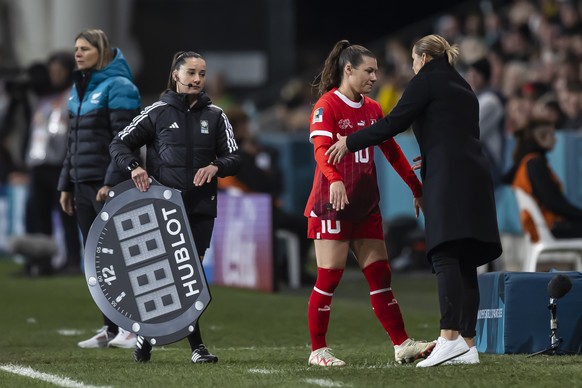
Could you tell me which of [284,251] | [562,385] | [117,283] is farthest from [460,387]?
[284,251]

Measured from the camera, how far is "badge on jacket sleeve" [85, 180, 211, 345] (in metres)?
9.28

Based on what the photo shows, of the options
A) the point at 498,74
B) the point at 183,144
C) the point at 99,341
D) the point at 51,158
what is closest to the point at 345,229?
the point at 183,144

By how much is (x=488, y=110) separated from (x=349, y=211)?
5846 mm

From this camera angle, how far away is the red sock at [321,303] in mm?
9148

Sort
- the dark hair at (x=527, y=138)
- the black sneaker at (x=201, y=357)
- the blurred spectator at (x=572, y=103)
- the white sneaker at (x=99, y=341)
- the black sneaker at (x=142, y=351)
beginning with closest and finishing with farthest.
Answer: the black sneaker at (x=201, y=357), the black sneaker at (x=142, y=351), the white sneaker at (x=99, y=341), the dark hair at (x=527, y=138), the blurred spectator at (x=572, y=103)

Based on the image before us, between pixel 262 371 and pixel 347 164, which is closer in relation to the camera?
pixel 262 371

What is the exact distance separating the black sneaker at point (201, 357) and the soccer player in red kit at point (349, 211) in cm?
63

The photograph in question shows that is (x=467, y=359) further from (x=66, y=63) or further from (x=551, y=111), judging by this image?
(x=66, y=63)

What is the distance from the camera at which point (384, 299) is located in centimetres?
928

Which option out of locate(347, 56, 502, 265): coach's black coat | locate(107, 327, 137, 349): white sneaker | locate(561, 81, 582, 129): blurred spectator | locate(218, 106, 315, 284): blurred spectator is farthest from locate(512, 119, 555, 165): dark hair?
locate(347, 56, 502, 265): coach's black coat

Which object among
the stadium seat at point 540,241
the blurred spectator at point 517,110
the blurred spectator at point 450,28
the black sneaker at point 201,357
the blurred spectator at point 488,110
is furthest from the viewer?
the blurred spectator at point 450,28

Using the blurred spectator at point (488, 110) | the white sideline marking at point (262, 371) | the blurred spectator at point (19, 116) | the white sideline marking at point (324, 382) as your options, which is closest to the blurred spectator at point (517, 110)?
the blurred spectator at point (488, 110)

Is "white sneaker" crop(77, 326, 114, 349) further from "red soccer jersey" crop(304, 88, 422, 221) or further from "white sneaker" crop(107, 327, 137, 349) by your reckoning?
"red soccer jersey" crop(304, 88, 422, 221)

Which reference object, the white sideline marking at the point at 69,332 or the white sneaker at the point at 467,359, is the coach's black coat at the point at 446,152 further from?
the white sideline marking at the point at 69,332
